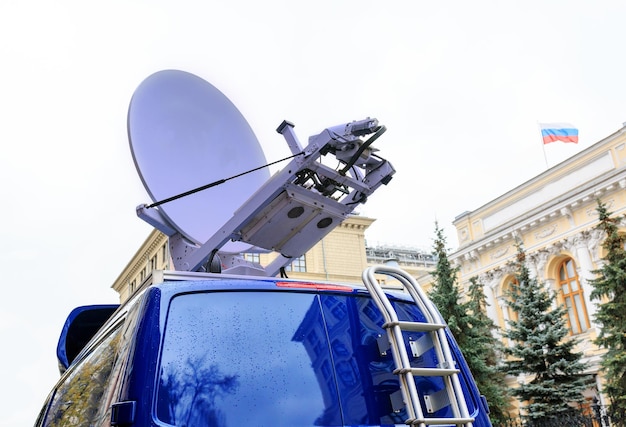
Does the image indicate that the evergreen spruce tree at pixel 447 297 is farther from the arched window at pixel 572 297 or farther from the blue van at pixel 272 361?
the blue van at pixel 272 361

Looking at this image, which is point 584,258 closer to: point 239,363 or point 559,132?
point 559,132

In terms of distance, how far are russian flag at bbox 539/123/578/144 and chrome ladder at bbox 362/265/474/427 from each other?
106ft

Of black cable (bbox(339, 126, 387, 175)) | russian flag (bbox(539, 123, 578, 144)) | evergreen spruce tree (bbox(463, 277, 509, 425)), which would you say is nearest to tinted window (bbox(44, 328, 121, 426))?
black cable (bbox(339, 126, 387, 175))

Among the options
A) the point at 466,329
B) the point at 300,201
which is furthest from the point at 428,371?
the point at 466,329

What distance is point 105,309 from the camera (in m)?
6.48

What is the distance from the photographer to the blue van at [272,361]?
2.22m

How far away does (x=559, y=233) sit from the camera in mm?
29328

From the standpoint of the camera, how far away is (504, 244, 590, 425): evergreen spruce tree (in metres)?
20.9

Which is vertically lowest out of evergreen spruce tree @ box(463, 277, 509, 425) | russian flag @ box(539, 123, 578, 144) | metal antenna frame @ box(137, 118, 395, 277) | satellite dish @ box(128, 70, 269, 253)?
evergreen spruce tree @ box(463, 277, 509, 425)

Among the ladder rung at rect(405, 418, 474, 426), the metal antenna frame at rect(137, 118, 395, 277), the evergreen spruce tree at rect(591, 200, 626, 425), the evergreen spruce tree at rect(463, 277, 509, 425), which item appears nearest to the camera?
the ladder rung at rect(405, 418, 474, 426)

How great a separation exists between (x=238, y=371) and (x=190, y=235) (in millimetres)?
3940

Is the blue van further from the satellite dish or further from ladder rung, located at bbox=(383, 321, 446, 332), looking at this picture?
the satellite dish

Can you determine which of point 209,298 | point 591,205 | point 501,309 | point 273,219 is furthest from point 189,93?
point 501,309

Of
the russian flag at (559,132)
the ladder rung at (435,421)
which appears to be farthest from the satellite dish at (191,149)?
the russian flag at (559,132)
